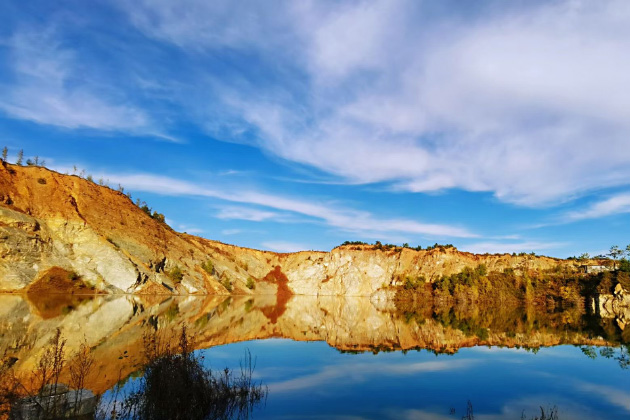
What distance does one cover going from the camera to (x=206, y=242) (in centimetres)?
10338

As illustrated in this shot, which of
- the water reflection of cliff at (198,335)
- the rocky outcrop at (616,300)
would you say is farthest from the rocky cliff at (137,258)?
the rocky outcrop at (616,300)

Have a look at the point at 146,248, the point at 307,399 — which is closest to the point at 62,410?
the point at 307,399

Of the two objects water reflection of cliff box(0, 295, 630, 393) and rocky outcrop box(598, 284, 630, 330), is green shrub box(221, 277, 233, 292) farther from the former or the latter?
rocky outcrop box(598, 284, 630, 330)

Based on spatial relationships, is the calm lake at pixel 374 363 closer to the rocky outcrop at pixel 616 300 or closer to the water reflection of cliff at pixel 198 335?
the water reflection of cliff at pixel 198 335

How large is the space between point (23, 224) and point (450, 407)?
62.0 m

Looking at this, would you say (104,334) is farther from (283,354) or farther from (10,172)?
(10,172)

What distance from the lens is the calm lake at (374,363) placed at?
1177cm

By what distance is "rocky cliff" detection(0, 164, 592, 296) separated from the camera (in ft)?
180

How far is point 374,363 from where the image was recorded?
726 inches

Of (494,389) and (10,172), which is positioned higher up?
(10,172)

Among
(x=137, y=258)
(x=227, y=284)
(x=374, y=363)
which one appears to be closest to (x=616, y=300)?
(x=227, y=284)

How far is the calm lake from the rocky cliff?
28984 millimetres

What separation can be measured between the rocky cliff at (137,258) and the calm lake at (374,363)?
28984mm

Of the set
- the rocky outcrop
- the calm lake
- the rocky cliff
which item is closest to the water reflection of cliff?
the calm lake
